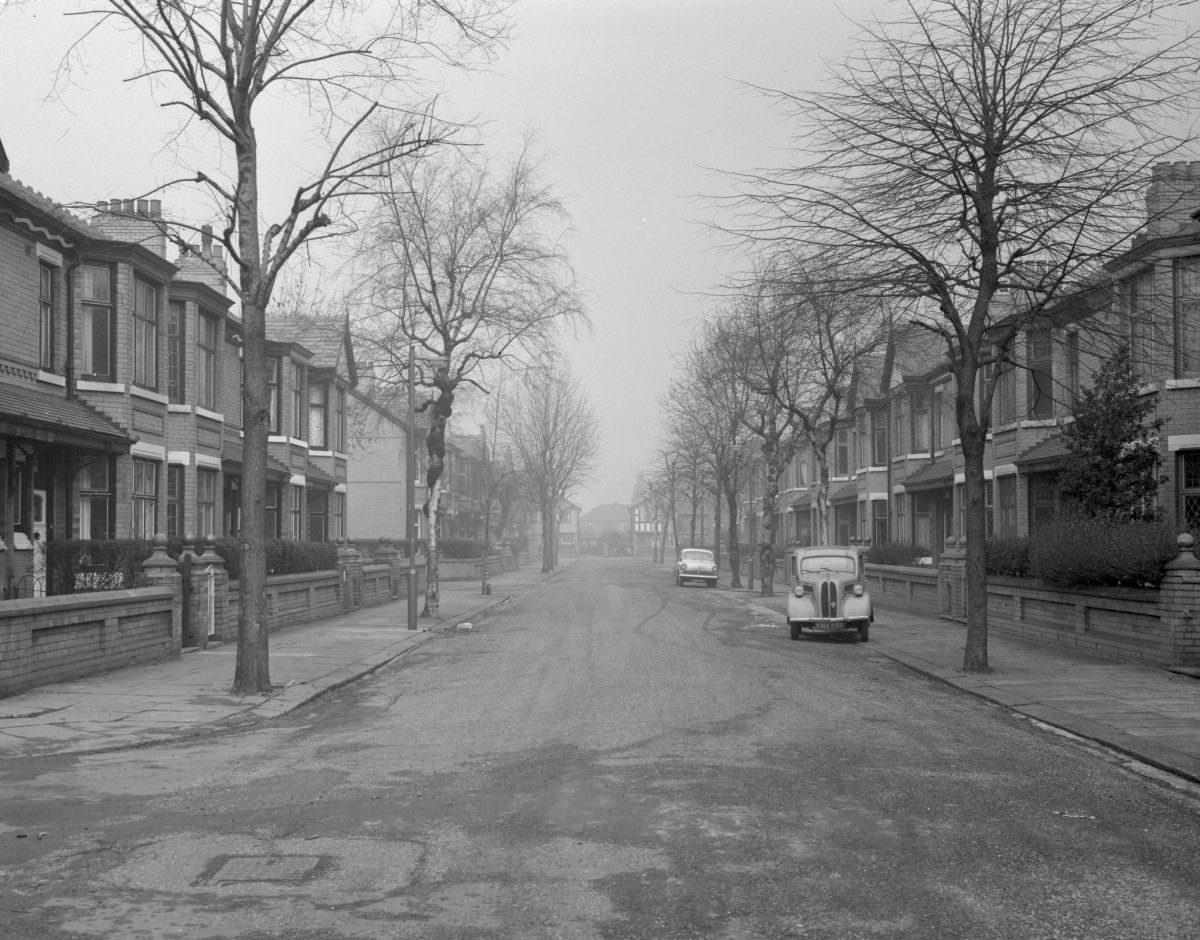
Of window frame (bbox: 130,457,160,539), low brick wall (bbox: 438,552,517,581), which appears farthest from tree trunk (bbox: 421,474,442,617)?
low brick wall (bbox: 438,552,517,581)

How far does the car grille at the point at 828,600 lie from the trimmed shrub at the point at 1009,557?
140 inches

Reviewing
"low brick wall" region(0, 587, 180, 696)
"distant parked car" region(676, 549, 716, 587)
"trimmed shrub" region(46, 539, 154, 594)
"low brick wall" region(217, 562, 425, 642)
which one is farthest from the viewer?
"distant parked car" region(676, 549, 716, 587)

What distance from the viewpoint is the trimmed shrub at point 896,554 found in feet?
128

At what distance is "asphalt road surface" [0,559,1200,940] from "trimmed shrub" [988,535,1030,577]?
1004 cm

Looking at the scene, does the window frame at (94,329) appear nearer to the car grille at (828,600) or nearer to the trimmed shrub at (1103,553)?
the car grille at (828,600)

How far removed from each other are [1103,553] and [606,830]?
13.1 meters

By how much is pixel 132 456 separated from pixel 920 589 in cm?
1836

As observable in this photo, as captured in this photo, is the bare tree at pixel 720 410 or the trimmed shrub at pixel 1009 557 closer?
the trimmed shrub at pixel 1009 557

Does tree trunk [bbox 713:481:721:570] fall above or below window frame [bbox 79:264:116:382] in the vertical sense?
below

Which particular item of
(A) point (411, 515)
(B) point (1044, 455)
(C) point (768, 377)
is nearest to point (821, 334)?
(C) point (768, 377)

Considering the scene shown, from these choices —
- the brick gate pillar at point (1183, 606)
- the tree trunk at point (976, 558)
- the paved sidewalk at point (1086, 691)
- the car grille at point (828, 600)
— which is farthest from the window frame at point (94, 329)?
the brick gate pillar at point (1183, 606)

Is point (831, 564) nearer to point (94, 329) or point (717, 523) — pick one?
point (94, 329)

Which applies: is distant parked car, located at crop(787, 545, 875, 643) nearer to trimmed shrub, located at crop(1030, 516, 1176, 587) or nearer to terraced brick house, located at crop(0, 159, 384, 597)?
trimmed shrub, located at crop(1030, 516, 1176, 587)

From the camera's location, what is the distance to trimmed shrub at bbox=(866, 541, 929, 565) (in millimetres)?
39125
